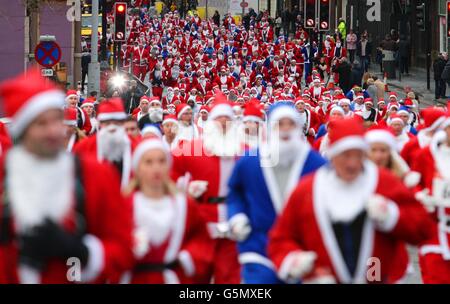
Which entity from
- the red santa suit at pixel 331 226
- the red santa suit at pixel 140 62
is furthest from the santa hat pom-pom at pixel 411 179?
the red santa suit at pixel 140 62

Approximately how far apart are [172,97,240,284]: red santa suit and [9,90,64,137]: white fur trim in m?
4.01

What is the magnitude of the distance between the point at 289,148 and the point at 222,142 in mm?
2370

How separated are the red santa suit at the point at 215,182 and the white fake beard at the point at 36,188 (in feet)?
13.4

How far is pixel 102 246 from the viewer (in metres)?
6.34

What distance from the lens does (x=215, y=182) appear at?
10.8 metres

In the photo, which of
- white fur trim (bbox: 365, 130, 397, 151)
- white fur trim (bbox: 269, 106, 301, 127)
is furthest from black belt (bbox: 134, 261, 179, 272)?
white fur trim (bbox: 365, 130, 397, 151)

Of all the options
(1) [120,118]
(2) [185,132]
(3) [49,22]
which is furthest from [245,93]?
(1) [120,118]

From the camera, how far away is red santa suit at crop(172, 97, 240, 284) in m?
10.1

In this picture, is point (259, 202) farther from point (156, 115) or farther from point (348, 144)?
point (156, 115)

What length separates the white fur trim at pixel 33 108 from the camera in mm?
5961

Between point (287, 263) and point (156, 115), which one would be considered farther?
point (156, 115)

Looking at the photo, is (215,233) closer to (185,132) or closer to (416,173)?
(416,173)

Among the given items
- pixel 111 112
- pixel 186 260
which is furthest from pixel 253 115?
pixel 186 260

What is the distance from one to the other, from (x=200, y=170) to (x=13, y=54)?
91.3ft
